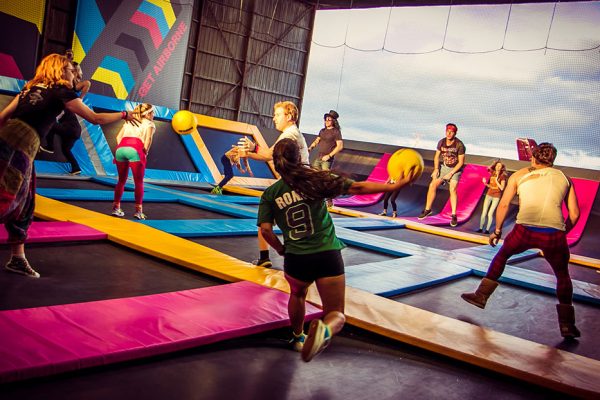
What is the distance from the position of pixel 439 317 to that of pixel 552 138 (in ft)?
26.2

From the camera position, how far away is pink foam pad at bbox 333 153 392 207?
34.4 ft

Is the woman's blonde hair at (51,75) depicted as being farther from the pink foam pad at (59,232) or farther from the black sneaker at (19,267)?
the pink foam pad at (59,232)

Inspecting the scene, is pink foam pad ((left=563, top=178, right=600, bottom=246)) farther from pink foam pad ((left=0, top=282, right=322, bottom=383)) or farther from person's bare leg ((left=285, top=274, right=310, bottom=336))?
person's bare leg ((left=285, top=274, right=310, bottom=336))

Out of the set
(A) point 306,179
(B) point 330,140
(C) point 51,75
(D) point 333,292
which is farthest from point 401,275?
(B) point 330,140

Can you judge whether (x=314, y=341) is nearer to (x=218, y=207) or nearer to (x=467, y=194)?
(x=218, y=207)

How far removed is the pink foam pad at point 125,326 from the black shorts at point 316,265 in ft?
1.35

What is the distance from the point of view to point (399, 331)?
107 inches

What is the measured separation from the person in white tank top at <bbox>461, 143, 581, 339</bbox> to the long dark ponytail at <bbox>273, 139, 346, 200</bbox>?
1.65 metres

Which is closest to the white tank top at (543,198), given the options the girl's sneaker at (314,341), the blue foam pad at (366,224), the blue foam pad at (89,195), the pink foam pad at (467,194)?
the girl's sneaker at (314,341)

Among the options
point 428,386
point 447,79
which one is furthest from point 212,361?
point 447,79

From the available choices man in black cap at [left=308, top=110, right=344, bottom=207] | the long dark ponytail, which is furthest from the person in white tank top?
man in black cap at [left=308, top=110, right=344, bottom=207]

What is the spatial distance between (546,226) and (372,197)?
25.0 ft

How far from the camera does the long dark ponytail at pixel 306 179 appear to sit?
226 centimetres

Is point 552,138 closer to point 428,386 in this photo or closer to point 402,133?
point 402,133
